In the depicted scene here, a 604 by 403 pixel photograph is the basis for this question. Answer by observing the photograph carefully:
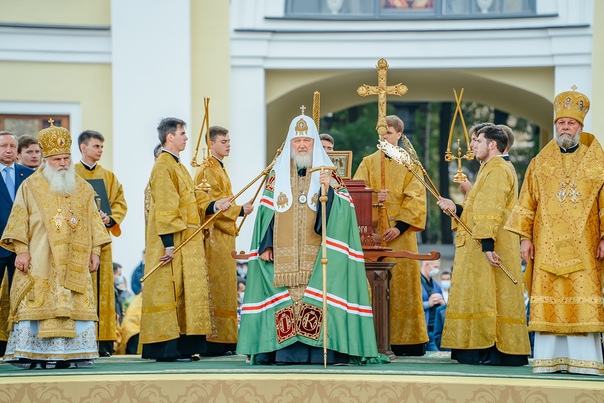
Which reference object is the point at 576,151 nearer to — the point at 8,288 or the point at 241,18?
the point at 8,288

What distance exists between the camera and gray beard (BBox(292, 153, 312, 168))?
9.80 metres

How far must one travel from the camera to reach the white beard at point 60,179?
974 cm

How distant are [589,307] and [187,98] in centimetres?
913

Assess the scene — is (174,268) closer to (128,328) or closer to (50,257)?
(50,257)

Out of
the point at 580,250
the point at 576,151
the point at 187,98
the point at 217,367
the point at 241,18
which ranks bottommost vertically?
the point at 217,367

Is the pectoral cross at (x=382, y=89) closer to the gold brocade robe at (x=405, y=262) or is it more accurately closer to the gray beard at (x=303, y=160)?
the gold brocade robe at (x=405, y=262)

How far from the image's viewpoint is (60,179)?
9.76 meters

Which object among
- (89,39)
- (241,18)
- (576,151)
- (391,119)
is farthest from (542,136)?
(576,151)

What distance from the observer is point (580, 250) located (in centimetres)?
930

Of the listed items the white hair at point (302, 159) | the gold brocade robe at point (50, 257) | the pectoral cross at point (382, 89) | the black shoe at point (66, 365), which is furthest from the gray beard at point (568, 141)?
the black shoe at point (66, 365)

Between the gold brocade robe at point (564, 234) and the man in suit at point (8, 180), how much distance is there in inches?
166

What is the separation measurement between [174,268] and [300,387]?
2174 millimetres

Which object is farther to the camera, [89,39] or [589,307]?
[89,39]

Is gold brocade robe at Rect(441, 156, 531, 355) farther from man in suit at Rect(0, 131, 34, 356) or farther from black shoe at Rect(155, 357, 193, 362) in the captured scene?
man in suit at Rect(0, 131, 34, 356)
